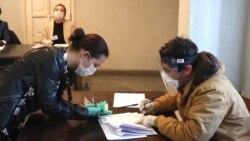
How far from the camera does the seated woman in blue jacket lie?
5.25ft

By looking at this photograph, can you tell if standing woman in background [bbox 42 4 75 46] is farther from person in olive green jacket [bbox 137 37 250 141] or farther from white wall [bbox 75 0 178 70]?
person in olive green jacket [bbox 137 37 250 141]

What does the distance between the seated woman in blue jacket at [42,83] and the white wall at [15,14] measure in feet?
12.5

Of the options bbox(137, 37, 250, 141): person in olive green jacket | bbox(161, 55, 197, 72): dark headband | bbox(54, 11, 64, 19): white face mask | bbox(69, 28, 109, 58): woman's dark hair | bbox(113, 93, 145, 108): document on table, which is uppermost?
bbox(54, 11, 64, 19): white face mask

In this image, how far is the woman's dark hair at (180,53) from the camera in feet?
4.77

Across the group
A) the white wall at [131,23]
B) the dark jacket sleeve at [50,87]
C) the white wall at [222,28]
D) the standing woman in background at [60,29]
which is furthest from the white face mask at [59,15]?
the dark jacket sleeve at [50,87]

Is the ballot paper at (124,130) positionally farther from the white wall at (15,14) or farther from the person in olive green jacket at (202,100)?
the white wall at (15,14)

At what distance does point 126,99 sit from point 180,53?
0.64m

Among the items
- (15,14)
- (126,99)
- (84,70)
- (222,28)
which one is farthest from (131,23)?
(84,70)

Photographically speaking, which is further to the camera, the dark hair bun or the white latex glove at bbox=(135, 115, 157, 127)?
the dark hair bun

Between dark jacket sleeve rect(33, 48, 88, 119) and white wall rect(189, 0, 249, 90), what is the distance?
130cm

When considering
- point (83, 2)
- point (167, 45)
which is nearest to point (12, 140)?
point (167, 45)

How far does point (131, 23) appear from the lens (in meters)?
5.33

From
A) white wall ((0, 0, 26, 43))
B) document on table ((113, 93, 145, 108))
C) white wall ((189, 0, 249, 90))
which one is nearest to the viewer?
document on table ((113, 93, 145, 108))

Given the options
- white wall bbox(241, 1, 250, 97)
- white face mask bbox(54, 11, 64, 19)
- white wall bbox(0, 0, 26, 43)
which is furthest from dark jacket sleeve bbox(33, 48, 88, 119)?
white wall bbox(0, 0, 26, 43)
